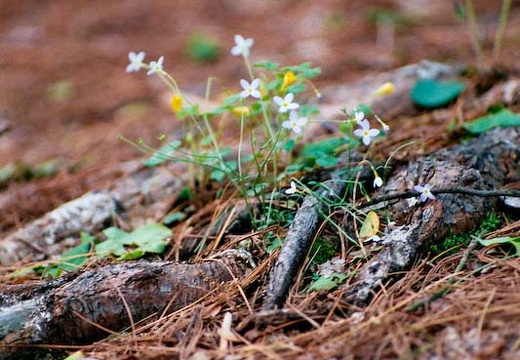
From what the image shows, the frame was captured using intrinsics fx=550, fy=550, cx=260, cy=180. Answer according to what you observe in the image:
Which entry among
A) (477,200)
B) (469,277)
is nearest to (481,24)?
(477,200)

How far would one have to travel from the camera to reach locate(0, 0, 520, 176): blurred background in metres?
3.75

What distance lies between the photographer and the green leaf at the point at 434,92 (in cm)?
295

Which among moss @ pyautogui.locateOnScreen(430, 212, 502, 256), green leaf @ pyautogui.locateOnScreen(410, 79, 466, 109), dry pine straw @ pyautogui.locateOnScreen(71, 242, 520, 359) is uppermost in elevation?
green leaf @ pyautogui.locateOnScreen(410, 79, 466, 109)

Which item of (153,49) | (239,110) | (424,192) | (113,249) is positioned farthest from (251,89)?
(153,49)

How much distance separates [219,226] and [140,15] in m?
4.09

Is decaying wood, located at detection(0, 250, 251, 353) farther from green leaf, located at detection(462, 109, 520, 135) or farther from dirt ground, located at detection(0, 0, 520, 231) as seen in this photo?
green leaf, located at detection(462, 109, 520, 135)

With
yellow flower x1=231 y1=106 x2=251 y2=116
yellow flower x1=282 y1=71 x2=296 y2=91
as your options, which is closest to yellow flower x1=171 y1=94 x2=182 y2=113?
yellow flower x1=231 y1=106 x2=251 y2=116

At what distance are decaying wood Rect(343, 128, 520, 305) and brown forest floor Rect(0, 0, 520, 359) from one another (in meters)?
0.07

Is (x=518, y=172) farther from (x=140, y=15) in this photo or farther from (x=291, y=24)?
(x=140, y=15)

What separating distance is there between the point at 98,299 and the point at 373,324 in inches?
32.9

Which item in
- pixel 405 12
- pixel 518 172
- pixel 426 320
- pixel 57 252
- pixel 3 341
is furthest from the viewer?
pixel 405 12

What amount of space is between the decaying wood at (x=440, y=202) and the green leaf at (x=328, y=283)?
45 millimetres

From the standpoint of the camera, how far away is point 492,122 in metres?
2.29

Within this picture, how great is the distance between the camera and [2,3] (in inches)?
232
